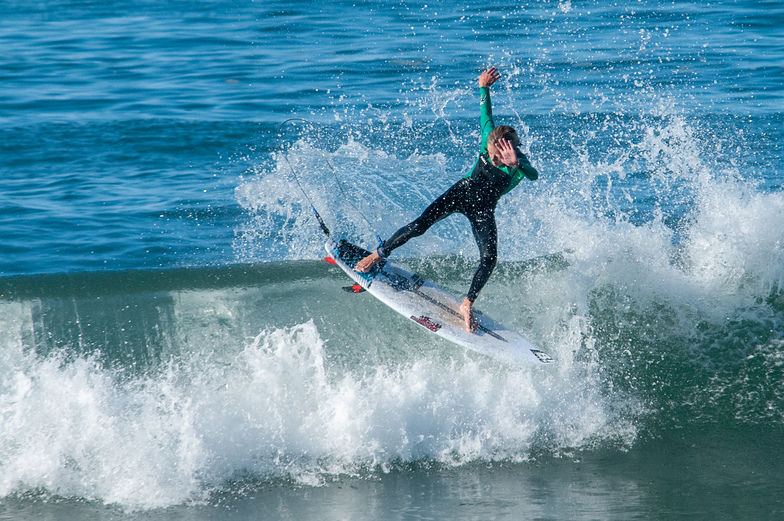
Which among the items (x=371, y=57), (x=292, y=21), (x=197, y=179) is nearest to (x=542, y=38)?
(x=371, y=57)

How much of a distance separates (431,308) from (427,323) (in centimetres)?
23

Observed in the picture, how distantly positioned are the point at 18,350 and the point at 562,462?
15.4ft

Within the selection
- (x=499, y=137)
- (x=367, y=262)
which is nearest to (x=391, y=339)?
(x=367, y=262)

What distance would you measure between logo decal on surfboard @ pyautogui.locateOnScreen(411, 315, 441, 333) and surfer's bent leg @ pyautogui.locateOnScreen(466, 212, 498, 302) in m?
0.44

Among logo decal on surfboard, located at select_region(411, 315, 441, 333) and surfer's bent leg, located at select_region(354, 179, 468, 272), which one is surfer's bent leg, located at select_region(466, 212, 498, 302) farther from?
logo decal on surfboard, located at select_region(411, 315, 441, 333)

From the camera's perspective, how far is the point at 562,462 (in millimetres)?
5539

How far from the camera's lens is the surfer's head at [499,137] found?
209 inches

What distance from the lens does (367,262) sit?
6051mm

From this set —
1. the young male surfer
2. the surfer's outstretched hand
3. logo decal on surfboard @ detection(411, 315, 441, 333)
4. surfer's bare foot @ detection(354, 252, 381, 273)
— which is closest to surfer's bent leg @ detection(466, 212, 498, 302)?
the young male surfer

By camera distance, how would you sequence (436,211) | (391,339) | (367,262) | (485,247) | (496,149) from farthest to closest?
(391,339)
(367,262)
(436,211)
(485,247)
(496,149)

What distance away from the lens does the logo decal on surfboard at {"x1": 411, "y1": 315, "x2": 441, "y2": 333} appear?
5875 millimetres

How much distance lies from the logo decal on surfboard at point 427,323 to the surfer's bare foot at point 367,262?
0.56m

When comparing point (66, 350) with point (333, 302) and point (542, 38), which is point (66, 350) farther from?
point (542, 38)

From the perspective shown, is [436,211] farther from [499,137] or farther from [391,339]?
[391,339]
